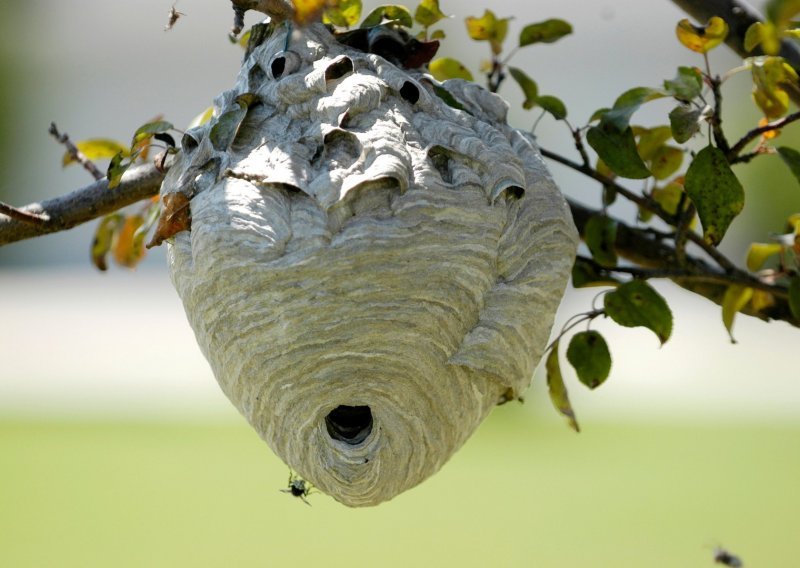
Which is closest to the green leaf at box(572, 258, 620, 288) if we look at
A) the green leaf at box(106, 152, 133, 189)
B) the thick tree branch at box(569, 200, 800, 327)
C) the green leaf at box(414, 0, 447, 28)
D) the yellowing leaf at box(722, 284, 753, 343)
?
the thick tree branch at box(569, 200, 800, 327)

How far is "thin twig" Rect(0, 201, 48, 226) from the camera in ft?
4.25

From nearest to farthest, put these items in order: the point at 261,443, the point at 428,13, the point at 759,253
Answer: the point at 428,13 → the point at 759,253 → the point at 261,443

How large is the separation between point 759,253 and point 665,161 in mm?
247

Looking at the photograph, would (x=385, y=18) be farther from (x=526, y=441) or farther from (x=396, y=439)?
(x=526, y=441)

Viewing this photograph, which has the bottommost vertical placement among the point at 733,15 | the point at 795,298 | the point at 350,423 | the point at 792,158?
the point at 350,423

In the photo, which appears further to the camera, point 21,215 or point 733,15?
point 733,15

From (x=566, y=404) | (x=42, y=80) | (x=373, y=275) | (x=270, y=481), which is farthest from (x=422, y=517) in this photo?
(x=42, y=80)

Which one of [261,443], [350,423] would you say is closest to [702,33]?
[350,423]

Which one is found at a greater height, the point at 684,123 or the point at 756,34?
the point at 756,34

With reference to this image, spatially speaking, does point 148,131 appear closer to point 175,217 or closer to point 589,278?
point 175,217

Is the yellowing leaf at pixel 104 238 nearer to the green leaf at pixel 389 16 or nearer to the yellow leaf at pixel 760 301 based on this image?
the green leaf at pixel 389 16

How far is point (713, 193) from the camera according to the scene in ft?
3.87

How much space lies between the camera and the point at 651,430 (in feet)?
34.0

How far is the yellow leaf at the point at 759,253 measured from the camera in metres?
1.63
